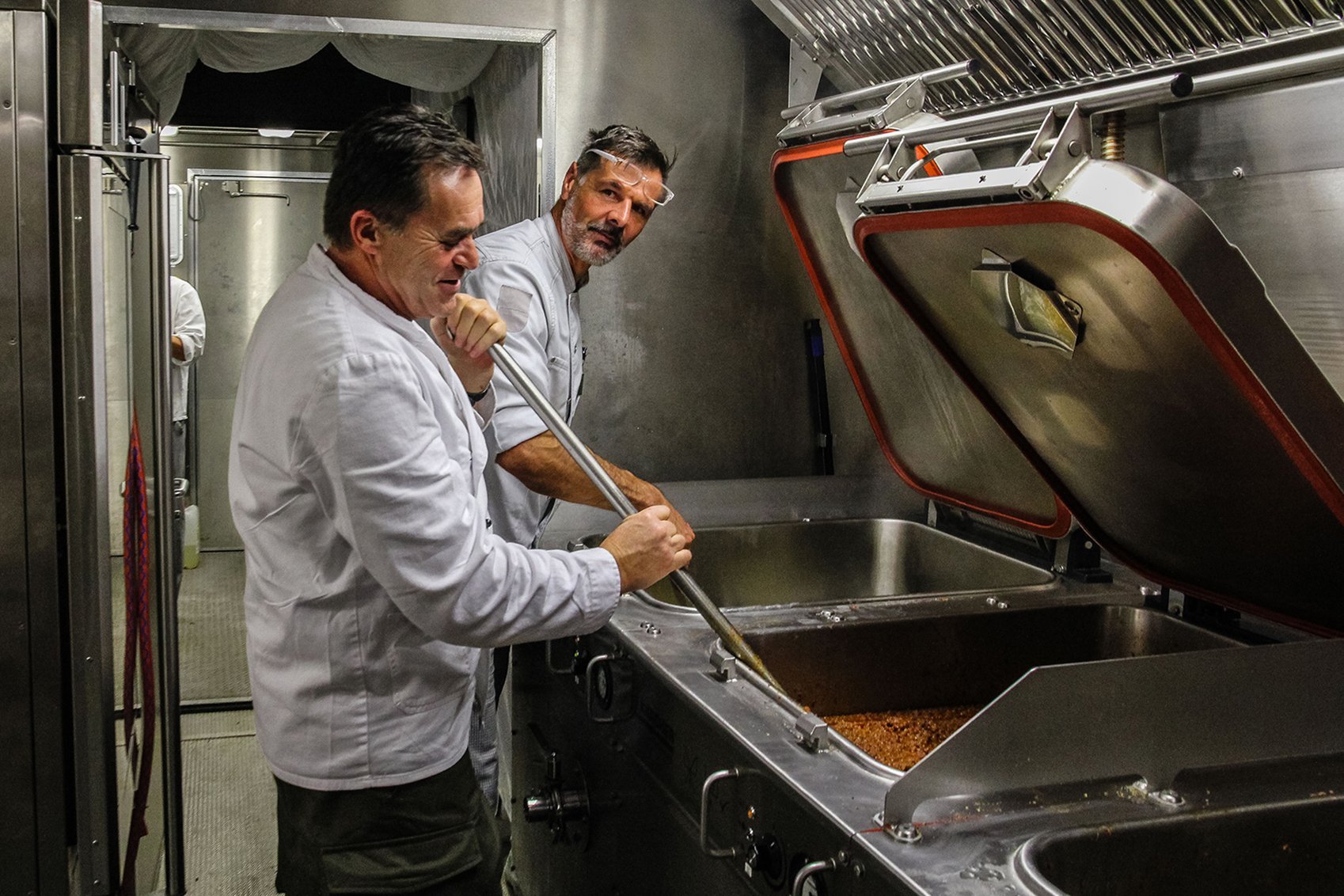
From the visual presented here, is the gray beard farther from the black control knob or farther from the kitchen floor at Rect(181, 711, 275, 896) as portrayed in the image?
the kitchen floor at Rect(181, 711, 275, 896)

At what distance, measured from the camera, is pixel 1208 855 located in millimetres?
1192

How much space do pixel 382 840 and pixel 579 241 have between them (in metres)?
1.33

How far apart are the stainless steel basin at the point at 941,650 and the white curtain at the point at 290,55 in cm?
202

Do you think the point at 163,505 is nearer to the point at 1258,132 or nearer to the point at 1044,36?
the point at 1044,36

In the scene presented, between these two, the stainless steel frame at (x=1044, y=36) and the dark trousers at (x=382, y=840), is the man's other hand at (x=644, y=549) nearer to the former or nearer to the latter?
the dark trousers at (x=382, y=840)

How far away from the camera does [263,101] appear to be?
466 centimetres

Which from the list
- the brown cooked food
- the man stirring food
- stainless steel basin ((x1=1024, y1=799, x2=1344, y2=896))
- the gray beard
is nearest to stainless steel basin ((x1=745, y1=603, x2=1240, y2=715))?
the brown cooked food

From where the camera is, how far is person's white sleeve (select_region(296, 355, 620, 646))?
1395 mm

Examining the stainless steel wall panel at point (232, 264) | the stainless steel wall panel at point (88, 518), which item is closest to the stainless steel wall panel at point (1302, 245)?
the stainless steel wall panel at point (88, 518)

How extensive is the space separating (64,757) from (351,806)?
1.03 meters

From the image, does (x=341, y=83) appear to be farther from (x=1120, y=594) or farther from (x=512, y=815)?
(x=1120, y=594)

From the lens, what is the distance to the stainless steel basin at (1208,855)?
1132 mm

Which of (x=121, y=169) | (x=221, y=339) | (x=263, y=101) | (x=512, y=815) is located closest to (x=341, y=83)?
(x=263, y=101)

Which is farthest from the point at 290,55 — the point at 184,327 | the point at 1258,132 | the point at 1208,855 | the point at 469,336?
the point at 1208,855
